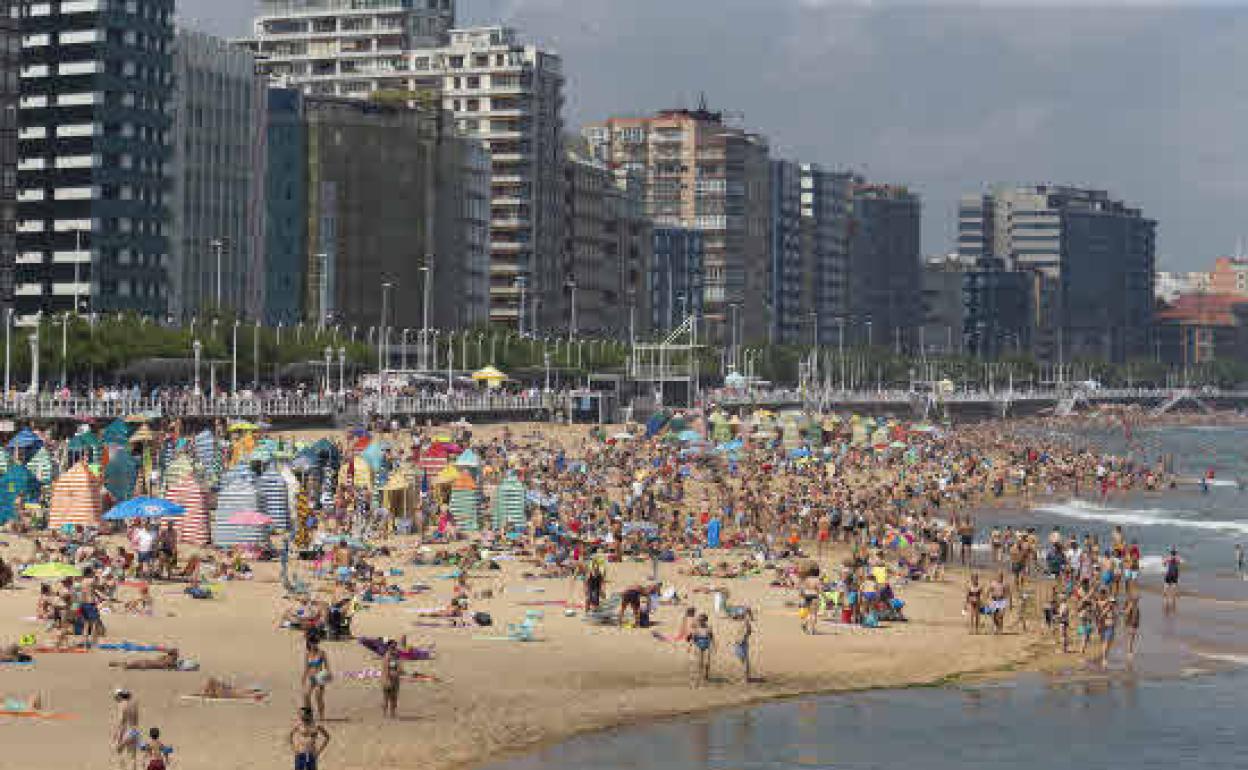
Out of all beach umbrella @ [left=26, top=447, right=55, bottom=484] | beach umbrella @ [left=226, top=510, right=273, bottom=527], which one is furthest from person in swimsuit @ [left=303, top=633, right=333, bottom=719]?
beach umbrella @ [left=26, top=447, right=55, bottom=484]

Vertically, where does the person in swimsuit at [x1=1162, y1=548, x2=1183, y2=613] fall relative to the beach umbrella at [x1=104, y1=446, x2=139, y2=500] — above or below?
below

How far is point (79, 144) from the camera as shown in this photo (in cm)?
14925

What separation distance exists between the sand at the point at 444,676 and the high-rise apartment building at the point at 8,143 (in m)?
103

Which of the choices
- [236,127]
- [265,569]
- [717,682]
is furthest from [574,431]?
[717,682]

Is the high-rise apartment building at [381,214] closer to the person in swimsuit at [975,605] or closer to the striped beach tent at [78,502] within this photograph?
the striped beach tent at [78,502]

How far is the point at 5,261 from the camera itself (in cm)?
14738

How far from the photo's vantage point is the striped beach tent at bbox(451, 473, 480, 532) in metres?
61.9

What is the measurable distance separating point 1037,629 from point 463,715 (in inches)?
767

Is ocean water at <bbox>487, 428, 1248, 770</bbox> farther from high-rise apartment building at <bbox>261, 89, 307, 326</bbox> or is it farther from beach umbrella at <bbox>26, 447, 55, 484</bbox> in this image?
high-rise apartment building at <bbox>261, 89, 307, 326</bbox>

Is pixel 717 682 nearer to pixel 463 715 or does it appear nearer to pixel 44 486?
pixel 463 715

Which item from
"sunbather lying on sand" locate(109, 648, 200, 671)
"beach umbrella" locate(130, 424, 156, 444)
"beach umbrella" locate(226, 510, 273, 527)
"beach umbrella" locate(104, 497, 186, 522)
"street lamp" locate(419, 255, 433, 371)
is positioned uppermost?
"street lamp" locate(419, 255, 433, 371)

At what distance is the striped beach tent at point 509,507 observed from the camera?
6081cm

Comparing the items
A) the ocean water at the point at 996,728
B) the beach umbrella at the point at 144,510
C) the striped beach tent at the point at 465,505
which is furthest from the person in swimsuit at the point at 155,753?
the striped beach tent at the point at 465,505

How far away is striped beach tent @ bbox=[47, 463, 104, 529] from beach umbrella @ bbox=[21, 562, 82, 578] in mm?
8209
